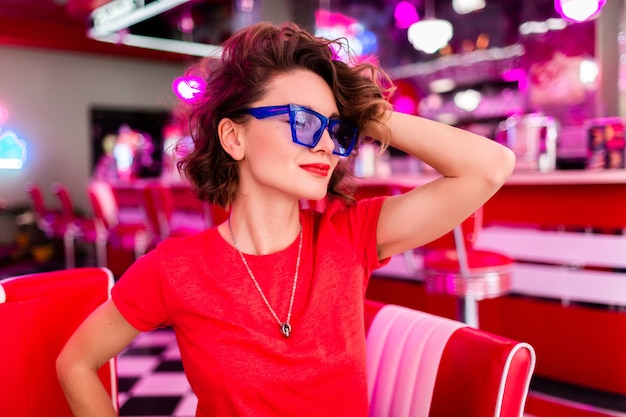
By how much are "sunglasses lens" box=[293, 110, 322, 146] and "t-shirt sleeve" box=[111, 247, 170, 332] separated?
361mm

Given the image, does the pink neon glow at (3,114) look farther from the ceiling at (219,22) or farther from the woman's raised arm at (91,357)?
the woman's raised arm at (91,357)

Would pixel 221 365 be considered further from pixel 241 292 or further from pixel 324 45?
pixel 324 45

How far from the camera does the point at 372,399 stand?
47.8 inches

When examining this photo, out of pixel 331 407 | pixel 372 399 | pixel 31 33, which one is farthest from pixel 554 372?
pixel 31 33

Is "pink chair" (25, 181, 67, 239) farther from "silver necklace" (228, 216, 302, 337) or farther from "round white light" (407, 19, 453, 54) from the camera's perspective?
"silver necklace" (228, 216, 302, 337)

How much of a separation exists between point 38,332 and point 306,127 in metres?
0.73

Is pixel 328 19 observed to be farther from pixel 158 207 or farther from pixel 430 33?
pixel 158 207

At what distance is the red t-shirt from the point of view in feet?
3.32

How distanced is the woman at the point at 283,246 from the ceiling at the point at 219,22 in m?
5.79

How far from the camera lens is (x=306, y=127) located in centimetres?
103

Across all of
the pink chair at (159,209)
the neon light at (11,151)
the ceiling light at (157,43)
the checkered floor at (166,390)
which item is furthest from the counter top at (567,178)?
the neon light at (11,151)

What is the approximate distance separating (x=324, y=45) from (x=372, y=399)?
29.5 inches

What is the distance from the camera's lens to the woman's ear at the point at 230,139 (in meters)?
1.14

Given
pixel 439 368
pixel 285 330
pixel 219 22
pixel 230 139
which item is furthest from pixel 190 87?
pixel 219 22
